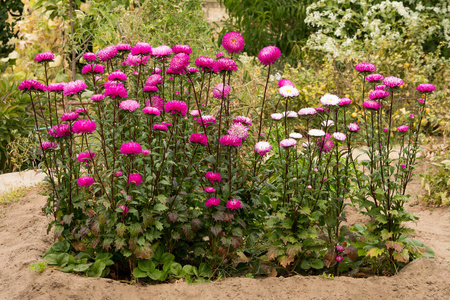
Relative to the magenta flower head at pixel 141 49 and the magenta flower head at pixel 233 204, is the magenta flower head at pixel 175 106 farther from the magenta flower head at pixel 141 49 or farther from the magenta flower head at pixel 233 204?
the magenta flower head at pixel 233 204

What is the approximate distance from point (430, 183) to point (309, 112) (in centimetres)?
279

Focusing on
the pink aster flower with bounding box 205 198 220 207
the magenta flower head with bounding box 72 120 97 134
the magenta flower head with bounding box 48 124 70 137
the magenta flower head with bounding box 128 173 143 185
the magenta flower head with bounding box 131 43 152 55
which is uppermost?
the magenta flower head with bounding box 131 43 152 55

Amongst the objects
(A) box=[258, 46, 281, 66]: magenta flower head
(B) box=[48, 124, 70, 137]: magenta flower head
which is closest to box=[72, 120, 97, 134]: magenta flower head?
(B) box=[48, 124, 70, 137]: magenta flower head

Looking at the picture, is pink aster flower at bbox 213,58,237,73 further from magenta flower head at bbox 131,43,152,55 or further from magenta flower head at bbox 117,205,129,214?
magenta flower head at bbox 117,205,129,214

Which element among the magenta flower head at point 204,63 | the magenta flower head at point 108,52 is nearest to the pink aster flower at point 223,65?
the magenta flower head at point 204,63

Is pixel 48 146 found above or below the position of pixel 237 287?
above

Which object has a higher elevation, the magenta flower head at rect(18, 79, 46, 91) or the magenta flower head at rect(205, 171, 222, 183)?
the magenta flower head at rect(18, 79, 46, 91)

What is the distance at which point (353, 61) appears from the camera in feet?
25.7

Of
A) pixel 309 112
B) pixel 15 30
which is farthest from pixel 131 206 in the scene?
pixel 15 30

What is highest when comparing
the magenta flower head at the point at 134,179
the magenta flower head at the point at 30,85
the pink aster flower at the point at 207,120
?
the magenta flower head at the point at 30,85

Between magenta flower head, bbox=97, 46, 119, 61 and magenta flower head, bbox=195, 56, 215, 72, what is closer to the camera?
magenta flower head, bbox=195, 56, 215, 72

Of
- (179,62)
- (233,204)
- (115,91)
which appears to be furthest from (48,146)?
(233,204)

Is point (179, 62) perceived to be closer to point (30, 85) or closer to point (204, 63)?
point (204, 63)

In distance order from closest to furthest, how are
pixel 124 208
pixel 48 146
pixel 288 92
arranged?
pixel 124 208
pixel 288 92
pixel 48 146
